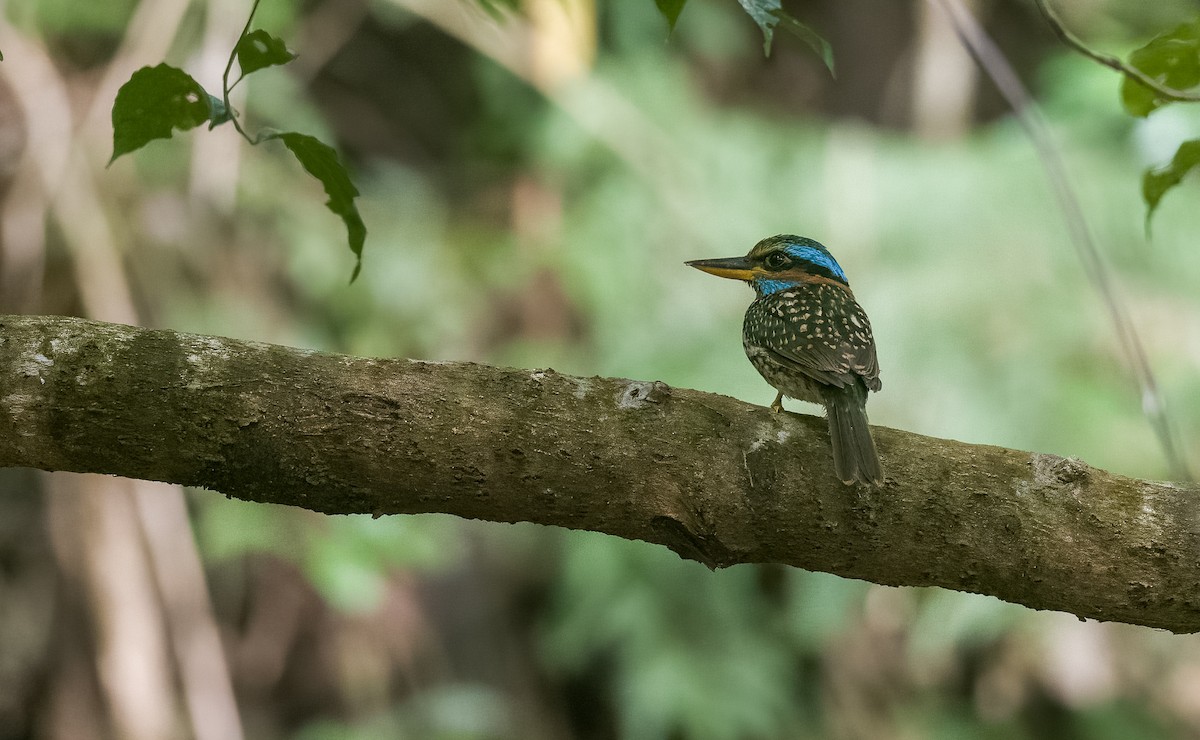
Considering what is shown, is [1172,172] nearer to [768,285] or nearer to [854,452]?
[854,452]

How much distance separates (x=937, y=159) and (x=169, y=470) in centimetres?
462

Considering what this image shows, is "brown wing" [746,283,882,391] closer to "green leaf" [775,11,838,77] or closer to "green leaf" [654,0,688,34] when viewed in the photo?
"green leaf" [775,11,838,77]

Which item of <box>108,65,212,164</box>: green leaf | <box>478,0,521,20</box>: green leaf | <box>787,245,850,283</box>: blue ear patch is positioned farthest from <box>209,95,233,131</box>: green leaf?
<box>787,245,850,283</box>: blue ear patch

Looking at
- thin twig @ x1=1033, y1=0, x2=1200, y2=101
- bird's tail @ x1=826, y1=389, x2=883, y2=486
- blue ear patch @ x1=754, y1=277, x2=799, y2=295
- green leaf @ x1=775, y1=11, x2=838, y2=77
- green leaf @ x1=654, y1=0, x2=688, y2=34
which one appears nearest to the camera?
green leaf @ x1=654, y1=0, x2=688, y2=34

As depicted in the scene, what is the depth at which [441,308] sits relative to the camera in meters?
5.32

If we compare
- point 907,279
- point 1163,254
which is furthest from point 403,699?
point 1163,254

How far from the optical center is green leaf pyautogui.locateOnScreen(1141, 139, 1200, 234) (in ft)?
5.98

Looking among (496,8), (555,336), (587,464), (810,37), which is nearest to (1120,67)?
(810,37)

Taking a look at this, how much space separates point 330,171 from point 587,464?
0.60m

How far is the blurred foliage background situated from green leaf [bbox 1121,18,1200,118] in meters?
2.77

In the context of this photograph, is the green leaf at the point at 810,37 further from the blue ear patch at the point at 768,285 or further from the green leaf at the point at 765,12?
the blue ear patch at the point at 768,285

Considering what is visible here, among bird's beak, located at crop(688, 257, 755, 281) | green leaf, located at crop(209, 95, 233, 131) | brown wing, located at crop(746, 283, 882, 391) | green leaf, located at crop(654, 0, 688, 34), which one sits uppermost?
bird's beak, located at crop(688, 257, 755, 281)

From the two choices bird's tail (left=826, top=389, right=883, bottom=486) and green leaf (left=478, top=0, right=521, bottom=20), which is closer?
bird's tail (left=826, top=389, right=883, bottom=486)

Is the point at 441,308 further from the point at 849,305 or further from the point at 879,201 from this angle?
the point at 849,305
